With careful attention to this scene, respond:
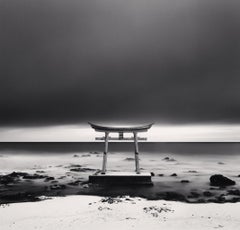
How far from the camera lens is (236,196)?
17.6 m

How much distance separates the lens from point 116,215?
39.5ft

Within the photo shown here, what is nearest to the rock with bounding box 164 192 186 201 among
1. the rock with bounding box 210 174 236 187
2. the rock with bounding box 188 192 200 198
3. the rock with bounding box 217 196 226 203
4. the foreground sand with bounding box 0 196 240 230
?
the rock with bounding box 188 192 200 198

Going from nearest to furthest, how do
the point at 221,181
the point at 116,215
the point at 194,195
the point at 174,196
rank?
the point at 116,215 → the point at 174,196 → the point at 194,195 → the point at 221,181

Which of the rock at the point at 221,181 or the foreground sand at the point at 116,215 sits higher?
the rock at the point at 221,181

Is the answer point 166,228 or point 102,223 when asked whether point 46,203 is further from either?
point 166,228

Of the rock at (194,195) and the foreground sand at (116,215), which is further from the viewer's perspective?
the rock at (194,195)

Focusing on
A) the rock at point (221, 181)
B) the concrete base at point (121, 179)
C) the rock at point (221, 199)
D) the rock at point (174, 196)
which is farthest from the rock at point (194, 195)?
the rock at point (221, 181)

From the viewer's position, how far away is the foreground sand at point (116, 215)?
10.5 metres

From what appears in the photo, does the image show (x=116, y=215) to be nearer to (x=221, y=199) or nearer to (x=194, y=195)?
(x=221, y=199)

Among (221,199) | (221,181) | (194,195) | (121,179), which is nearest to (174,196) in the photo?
(194,195)

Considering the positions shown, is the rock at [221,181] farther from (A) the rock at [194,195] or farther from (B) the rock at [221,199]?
(B) the rock at [221,199]

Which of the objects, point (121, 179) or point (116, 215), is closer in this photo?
point (116, 215)

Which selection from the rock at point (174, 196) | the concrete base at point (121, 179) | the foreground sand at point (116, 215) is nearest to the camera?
the foreground sand at point (116, 215)

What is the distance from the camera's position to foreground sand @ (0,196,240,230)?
34.6 ft
